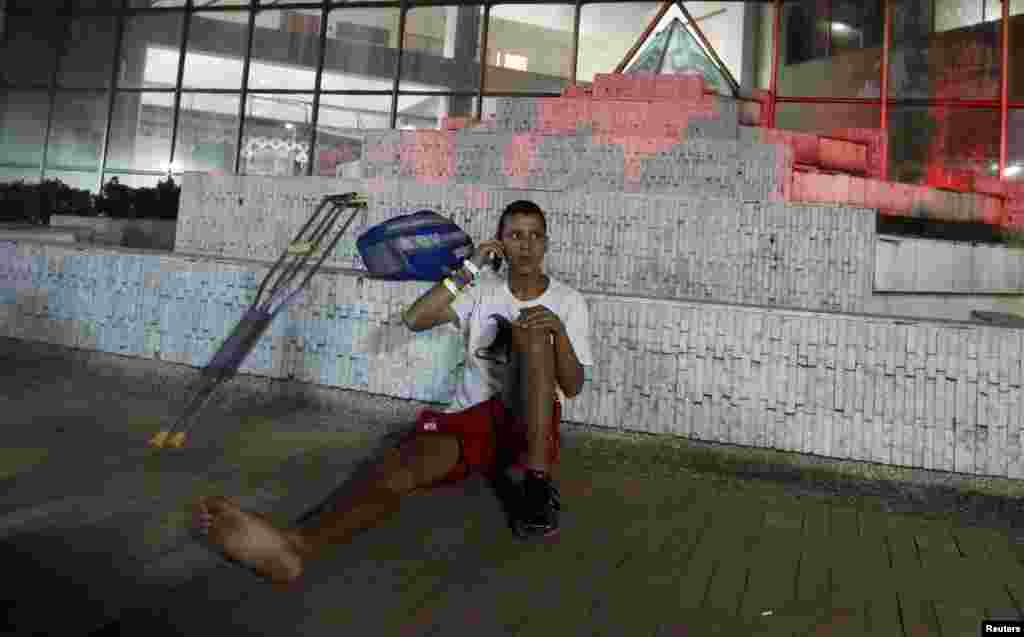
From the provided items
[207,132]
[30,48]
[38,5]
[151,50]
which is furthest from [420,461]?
[38,5]

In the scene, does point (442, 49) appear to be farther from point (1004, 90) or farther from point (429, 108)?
point (1004, 90)

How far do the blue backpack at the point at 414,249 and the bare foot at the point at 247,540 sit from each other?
2.23 meters

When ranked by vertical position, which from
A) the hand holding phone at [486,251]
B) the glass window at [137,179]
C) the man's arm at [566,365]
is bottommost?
the man's arm at [566,365]

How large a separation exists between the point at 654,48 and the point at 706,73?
78 cm

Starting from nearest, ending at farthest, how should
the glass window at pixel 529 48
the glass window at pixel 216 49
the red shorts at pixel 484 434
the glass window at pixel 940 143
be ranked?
the red shorts at pixel 484 434 → the glass window at pixel 940 143 → the glass window at pixel 529 48 → the glass window at pixel 216 49

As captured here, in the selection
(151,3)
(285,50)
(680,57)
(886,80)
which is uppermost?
(151,3)

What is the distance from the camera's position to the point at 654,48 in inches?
321

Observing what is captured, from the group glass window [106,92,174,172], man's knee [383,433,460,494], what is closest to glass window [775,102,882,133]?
man's knee [383,433,460,494]

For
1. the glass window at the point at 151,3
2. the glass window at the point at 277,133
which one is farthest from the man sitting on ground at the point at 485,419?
the glass window at the point at 151,3

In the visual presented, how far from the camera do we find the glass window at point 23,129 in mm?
16703

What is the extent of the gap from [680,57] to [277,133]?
9.70 meters

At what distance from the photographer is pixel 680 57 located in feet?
25.7

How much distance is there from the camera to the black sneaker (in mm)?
2244

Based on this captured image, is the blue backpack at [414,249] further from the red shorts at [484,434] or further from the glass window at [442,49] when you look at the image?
the glass window at [442,49]
